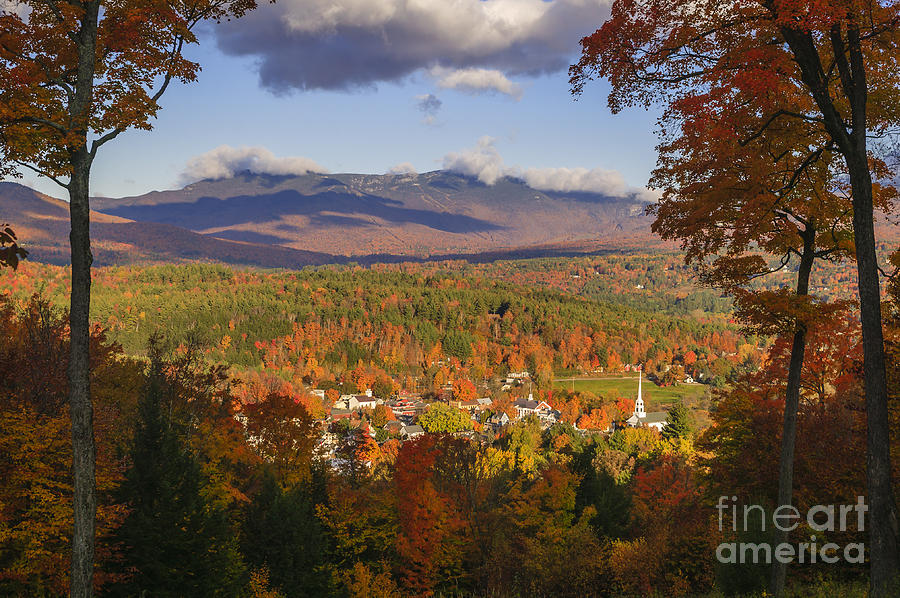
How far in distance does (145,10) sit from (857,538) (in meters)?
18.6

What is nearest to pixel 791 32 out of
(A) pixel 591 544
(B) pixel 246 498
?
(A) pixel 591 544

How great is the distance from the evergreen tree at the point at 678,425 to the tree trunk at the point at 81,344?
6912 cm

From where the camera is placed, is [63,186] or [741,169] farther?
[741,169]

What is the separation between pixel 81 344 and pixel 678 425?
7059cm

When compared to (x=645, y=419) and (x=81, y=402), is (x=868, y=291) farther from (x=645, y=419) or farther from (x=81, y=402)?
(x=645, y=419)

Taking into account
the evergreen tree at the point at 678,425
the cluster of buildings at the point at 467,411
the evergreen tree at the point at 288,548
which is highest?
the evergreen tree at the point at 288,548

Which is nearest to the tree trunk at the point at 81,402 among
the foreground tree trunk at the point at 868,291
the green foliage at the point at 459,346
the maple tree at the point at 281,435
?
the foreground tree trunk at the point at 868,291

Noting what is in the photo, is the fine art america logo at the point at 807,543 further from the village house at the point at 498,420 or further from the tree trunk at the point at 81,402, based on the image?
the village house at the point at 498,420

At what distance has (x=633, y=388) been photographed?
435 feet

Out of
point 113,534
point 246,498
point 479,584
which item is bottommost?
point 479,584

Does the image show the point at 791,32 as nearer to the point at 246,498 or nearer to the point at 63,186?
the point at 63,186

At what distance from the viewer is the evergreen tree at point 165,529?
1507cm

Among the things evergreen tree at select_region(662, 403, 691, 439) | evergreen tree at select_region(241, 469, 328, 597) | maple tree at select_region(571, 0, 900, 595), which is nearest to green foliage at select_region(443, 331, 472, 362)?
evergreen tree at select_region(662, 403, 691, 439)

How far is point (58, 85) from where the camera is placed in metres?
9.89
